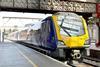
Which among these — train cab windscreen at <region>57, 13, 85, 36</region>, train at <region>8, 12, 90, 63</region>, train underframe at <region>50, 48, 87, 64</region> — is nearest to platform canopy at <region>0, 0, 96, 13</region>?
train at <region>8, 12, 90, 63</region>

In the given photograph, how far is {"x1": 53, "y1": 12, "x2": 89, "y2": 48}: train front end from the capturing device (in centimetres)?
1836

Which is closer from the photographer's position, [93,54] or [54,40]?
[54,40]

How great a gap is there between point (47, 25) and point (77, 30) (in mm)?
2478

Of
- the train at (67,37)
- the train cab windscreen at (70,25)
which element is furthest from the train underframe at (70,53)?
the train cab windscreen at (70,25)

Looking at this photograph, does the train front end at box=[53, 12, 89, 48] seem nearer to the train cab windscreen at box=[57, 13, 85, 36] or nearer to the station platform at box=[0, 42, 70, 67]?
the train cab windscreen at box=[57, 13, 85, 36]

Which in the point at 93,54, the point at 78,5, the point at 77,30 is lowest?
the point at 93,54

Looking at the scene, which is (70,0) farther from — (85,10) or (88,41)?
(88,41)

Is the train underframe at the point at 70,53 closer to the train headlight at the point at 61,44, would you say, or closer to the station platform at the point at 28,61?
the train headlight at the point at 61,44

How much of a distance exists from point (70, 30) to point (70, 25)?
48 centimetres

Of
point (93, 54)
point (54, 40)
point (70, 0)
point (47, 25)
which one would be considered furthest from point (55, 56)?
point (70, 0)

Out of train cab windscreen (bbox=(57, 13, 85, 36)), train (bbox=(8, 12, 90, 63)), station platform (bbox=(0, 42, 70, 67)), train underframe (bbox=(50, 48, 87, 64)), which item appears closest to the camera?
station platform (bbox=(0, 42, 70, 67))

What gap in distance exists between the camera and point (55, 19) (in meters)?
19.2

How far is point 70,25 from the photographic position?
1934 centimetres

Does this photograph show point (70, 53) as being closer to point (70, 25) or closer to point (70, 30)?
point (70, 30)
